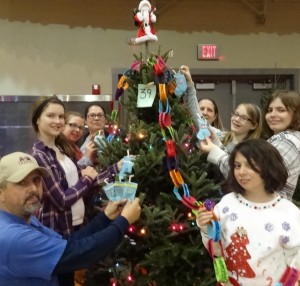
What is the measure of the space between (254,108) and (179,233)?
3.43 feet

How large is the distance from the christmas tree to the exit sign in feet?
10.8

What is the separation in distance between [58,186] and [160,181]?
583 mm

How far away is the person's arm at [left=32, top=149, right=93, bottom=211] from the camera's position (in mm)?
2352

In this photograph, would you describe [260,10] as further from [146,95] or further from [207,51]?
[146,95]

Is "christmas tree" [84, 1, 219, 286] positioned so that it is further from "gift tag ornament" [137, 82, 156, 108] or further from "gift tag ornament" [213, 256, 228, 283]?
"gift tag ornament" [213, 256, 228, 283]

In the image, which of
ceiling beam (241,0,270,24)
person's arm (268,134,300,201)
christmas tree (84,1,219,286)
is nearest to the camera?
person's arm (268,134,300,201)

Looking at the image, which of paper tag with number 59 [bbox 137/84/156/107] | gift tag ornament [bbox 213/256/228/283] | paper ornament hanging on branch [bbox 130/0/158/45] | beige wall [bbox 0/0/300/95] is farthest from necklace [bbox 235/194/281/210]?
beige wall [bbox 0/0/300/95]

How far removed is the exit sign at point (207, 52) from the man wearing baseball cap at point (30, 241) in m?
4.23

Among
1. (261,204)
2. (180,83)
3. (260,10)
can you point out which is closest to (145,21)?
(180,83)

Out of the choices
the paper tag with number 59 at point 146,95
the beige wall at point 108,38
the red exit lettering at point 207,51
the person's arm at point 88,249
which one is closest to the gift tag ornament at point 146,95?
the paper tag with number 59 at point 146,95

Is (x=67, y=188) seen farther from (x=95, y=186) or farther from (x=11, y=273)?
(x=11, y=273)

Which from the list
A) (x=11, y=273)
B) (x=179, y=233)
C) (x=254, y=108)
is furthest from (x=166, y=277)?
(x=254, y=108)

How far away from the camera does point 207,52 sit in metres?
5.70

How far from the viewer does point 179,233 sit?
7.53 feet
